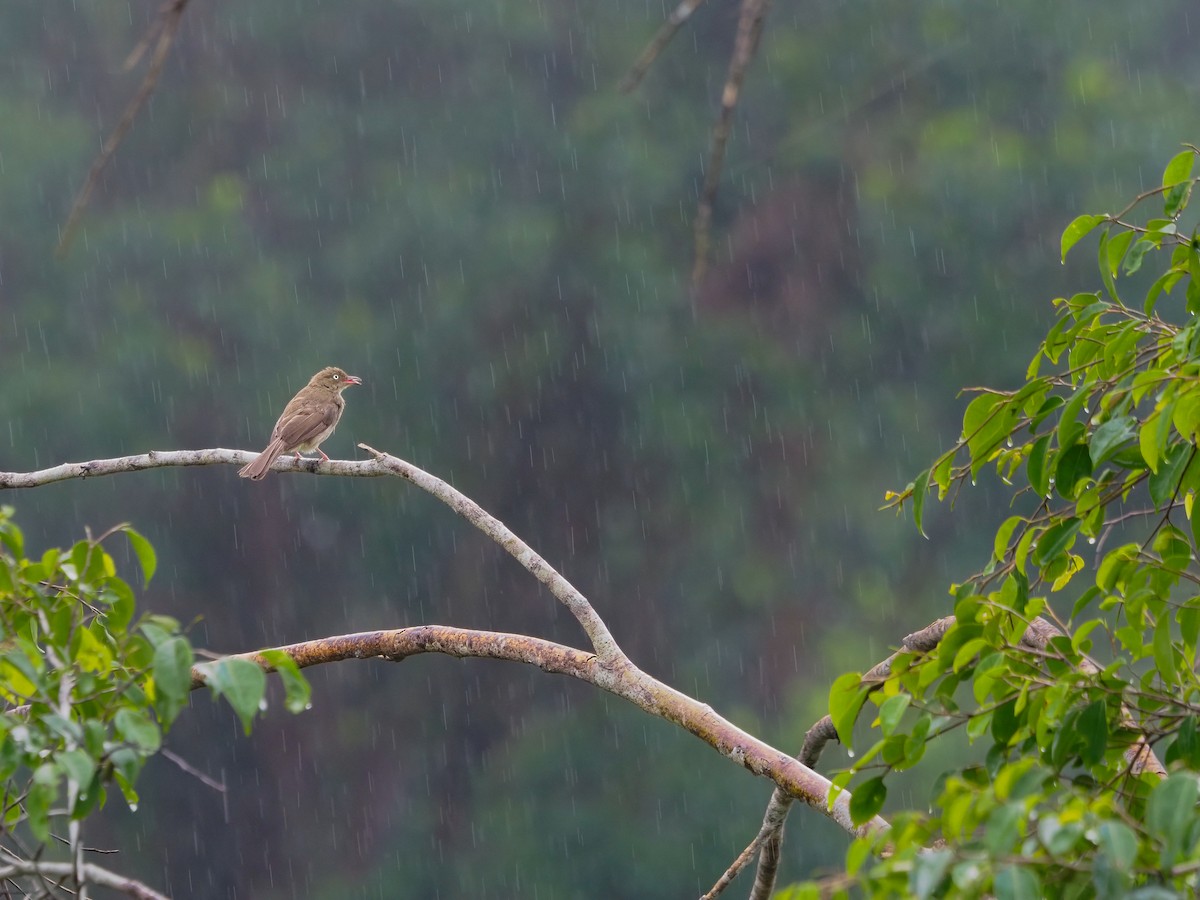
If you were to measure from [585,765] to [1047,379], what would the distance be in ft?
41.8

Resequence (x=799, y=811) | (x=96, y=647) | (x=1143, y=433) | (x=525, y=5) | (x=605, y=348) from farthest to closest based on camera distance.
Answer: (x=525, y=5) → (x=605, y=348) → (x=799, y=811) → (x=96, y=647) → (x=1143, y=433)

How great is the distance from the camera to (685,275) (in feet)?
50.4

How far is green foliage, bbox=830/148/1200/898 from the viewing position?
3.88ft

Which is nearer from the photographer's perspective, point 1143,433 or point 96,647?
point 1143,433

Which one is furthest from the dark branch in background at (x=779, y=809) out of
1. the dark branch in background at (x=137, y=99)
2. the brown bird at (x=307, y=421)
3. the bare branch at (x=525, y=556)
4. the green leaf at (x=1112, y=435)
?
the brown bird at (x=307, y=421)

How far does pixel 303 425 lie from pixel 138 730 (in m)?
4.87

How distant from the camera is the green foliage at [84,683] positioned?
1415 millimetres

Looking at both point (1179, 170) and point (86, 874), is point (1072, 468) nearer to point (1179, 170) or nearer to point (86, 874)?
point (1179, 170)

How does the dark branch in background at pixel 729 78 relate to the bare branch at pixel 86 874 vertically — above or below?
above

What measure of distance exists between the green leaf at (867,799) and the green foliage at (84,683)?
23.6 inches

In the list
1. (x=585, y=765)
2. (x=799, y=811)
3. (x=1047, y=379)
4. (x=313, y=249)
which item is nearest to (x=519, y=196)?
(x=313, y=249)

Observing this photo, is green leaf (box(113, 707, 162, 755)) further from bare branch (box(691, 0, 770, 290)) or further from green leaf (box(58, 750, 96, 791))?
bare branch (box(691, 0, 770, 290))

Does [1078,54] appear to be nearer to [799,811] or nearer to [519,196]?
[519,196]

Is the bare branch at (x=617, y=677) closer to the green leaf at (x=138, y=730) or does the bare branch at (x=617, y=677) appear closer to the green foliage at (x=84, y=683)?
the green foliage at (x=84, y=683)
